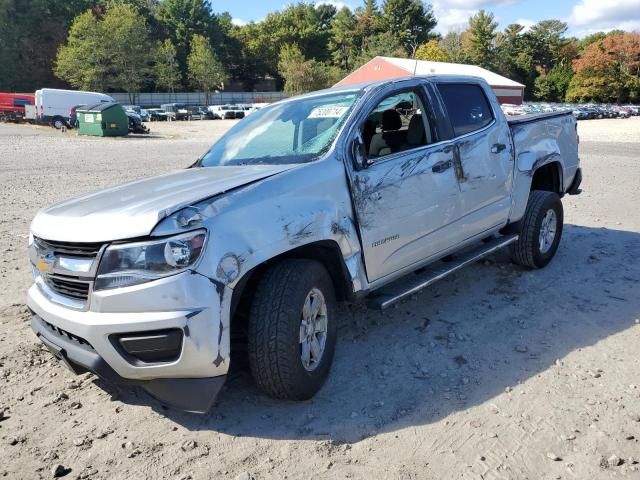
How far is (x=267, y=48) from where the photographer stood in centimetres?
10119

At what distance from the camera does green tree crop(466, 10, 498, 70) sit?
86250 mm

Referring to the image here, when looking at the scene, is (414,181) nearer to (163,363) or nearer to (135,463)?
(163,363)

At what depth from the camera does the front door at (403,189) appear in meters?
3.70

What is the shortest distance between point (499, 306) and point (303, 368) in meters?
2.32

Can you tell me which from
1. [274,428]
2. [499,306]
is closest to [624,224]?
[499,306]

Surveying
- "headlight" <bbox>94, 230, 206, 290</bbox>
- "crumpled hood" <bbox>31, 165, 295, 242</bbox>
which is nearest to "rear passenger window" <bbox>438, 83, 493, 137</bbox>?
"crumpled hood" <bbox>31, 165, 295, 242</bbox>

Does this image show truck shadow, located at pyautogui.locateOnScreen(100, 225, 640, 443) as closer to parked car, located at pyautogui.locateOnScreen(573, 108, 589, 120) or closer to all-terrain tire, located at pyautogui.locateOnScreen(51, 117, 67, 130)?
all-terrain tire, located at pyautogui.locateOnScreen(51, 117, 67, 130)

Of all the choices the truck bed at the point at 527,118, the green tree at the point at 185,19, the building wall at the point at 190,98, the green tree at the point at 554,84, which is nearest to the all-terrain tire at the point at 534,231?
the truck bed at the point at 527,118

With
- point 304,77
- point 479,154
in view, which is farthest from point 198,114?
point 479,154

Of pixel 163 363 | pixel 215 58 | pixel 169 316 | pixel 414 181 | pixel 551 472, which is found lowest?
pixel 551 472

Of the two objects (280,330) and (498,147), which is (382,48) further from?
(280,330)

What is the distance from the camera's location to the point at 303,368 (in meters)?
3.20

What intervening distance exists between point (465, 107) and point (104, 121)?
3086cm

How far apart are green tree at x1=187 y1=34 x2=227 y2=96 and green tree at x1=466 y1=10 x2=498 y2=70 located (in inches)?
1522
